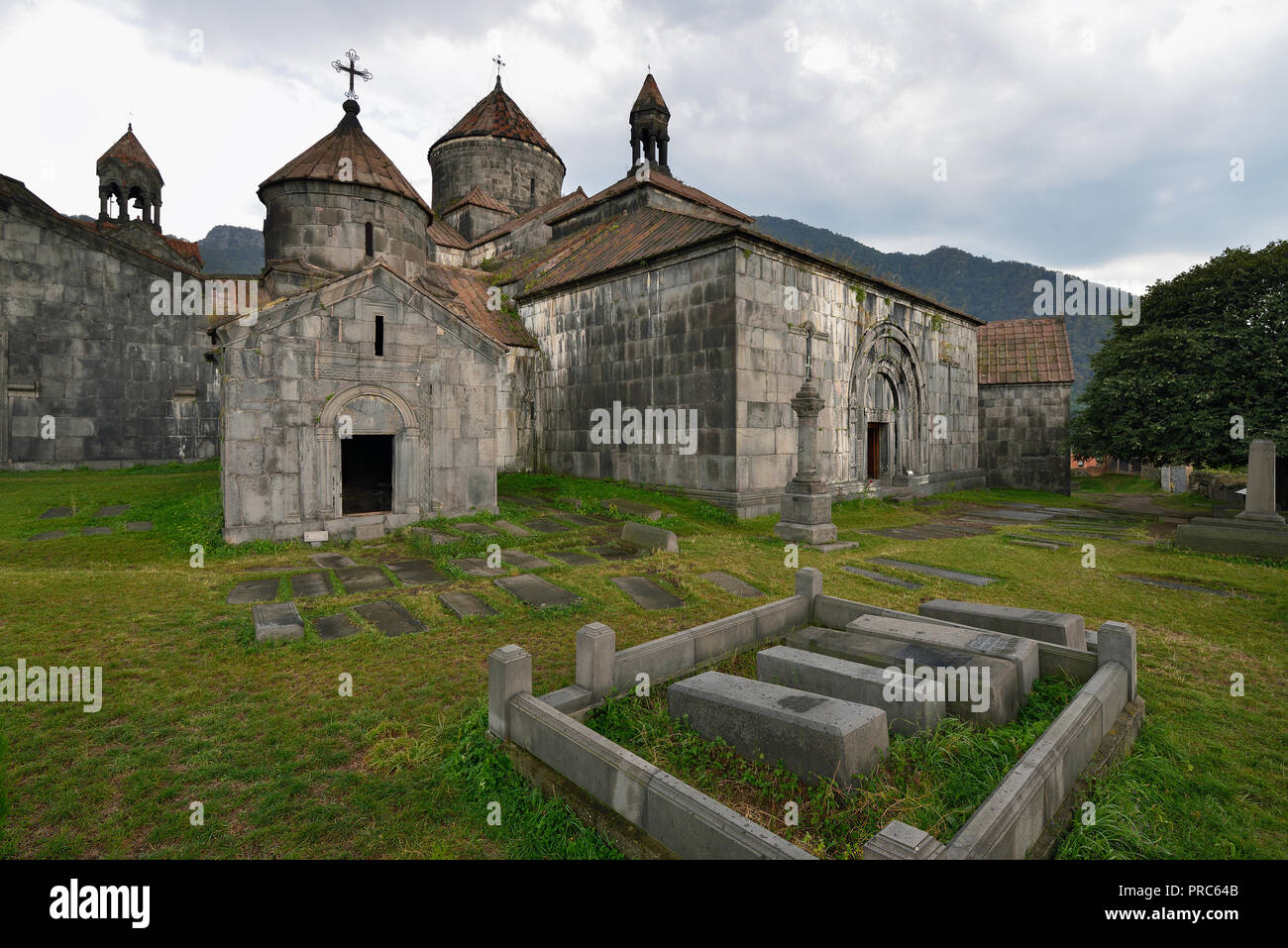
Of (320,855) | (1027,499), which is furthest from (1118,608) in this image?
(1027,499)

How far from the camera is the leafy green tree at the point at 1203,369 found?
16.8m

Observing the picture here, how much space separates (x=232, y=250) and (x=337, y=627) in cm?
14944

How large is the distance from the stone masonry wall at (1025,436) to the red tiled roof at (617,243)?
17.2m

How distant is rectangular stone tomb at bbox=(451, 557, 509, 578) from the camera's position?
9.70 m

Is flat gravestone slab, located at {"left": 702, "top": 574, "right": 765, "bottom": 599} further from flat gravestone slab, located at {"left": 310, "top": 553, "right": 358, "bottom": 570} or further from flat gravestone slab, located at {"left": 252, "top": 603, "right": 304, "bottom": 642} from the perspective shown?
flat gravestone slab, located at {"left": 310, "top": 553, "right": 358, "bottom": 570}

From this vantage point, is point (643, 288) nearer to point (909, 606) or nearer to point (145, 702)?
point (909, 606)

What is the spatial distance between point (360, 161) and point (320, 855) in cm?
1804

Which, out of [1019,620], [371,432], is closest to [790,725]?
[1019,620]

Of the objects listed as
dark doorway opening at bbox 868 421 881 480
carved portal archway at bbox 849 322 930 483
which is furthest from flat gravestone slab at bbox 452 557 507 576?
dark doorway opening at bbox 868 421 881 480

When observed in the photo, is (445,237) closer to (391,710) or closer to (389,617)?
(389,617)

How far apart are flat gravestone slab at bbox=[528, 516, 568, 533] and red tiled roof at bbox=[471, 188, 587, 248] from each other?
16343 mm

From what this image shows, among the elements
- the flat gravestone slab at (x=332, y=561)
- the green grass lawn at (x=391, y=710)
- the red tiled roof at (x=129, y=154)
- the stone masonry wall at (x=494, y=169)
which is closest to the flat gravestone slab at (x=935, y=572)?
the green grass lawn at (x=391, y=710)

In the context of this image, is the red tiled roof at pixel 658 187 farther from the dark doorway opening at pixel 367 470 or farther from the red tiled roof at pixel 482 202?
the dark doorway opening at pixel 367 470

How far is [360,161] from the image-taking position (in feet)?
54.0
